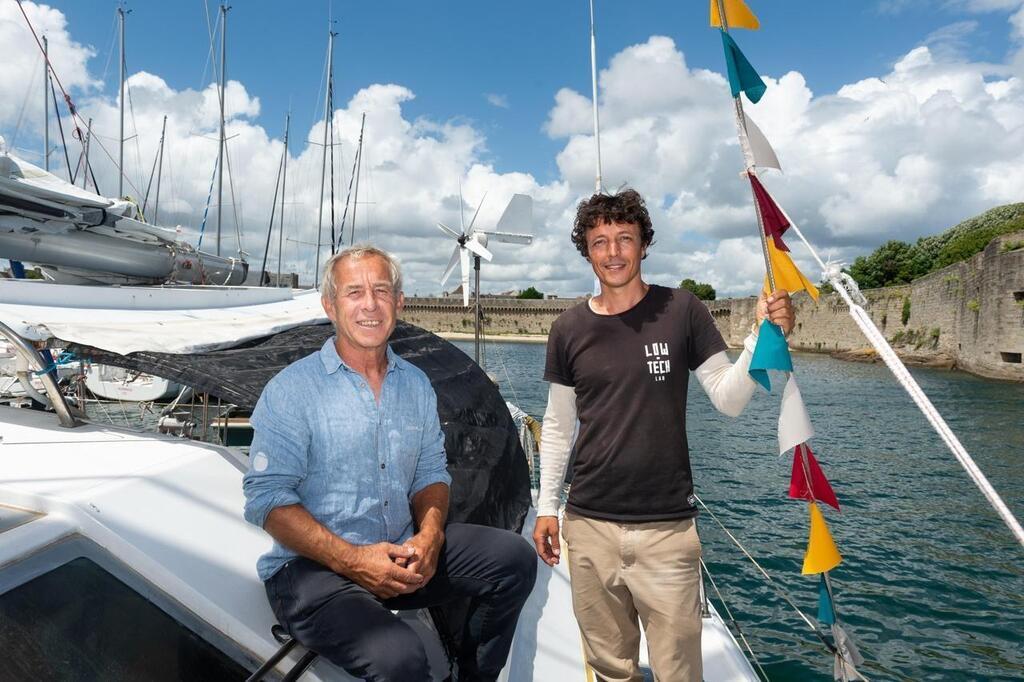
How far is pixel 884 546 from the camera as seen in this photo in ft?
24.5

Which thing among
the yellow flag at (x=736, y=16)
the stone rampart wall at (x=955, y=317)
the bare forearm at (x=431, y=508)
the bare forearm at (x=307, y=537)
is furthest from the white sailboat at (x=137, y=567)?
the stone rampart wall at (x=955, y=317)

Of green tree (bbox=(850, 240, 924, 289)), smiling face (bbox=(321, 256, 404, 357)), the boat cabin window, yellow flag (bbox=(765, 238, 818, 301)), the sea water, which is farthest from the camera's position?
green tree (bbox=(850, 240, 924, 289))

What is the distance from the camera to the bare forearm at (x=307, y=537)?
5.40 ft

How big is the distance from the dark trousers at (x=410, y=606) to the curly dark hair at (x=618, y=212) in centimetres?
105

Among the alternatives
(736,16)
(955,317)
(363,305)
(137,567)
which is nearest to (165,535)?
(137,567)

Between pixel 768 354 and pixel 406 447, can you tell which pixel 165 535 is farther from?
pixel 768 354

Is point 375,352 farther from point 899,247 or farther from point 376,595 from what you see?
point 899,247

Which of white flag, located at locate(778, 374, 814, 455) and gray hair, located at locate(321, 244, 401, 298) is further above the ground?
gray hair, located at locate(321, 244, 401, 298)

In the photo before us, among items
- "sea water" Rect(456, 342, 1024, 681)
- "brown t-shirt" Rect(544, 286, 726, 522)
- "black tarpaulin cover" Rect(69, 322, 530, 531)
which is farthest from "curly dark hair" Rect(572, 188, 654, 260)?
"sea water" Rect(456, 342, 1024, 681)

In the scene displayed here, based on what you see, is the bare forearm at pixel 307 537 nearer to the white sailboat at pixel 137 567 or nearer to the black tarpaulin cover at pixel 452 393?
the white sailboat at pixel 137 567

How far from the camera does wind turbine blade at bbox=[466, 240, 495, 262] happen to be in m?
11.7

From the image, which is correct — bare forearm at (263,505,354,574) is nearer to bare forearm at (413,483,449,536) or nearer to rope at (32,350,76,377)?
bare forearm at (413,483,449,536)

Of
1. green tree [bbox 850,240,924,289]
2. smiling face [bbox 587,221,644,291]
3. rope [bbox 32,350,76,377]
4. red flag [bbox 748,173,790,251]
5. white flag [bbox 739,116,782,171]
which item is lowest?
rope [bbox 32,350,76,377]

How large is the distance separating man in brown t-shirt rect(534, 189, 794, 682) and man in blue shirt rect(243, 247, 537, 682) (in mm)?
287
